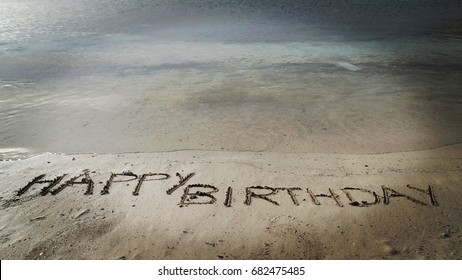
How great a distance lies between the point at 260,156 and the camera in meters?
4.22

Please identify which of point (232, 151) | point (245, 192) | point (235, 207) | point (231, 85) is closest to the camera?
point (235, 207)

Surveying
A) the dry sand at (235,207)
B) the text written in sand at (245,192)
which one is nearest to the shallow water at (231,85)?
the dry sand at (235,207)

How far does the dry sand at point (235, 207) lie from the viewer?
2.85 m

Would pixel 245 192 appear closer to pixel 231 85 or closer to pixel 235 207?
pixel 235 207

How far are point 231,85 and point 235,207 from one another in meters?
3.83

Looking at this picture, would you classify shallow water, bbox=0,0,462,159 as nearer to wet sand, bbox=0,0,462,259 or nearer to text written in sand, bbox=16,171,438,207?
wet sand, bbox=0,0,462,259

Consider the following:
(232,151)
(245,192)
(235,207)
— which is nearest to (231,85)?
(232,151)

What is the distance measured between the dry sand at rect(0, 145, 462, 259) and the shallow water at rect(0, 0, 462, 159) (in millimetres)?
472

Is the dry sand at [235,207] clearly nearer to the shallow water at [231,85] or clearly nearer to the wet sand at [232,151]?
the wet sand at [232,151]

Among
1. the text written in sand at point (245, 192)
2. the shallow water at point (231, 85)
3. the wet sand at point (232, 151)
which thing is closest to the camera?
the wet sand at point (232, 151)

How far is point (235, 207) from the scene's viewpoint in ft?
10.9

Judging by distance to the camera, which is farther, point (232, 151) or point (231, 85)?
point (231, 85)

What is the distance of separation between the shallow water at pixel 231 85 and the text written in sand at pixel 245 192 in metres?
0.79

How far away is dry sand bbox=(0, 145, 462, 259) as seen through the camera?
2.85 m
